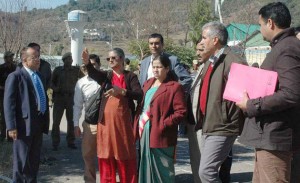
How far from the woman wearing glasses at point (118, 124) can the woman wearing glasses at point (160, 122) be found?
241mm

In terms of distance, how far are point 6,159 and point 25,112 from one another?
2.62 metres

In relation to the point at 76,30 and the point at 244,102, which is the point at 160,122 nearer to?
the point at 244,102

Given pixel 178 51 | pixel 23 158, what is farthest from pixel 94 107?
pixel 178 51

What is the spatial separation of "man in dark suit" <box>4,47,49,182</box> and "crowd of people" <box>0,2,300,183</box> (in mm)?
12

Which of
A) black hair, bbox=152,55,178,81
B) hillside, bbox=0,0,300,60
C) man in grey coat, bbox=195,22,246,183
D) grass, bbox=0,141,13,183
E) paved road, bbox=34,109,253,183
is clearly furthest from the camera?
hillside, bbox=0,0,300,60

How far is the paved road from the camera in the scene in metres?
6.98

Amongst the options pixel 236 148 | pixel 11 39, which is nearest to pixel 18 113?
pixel 236 148

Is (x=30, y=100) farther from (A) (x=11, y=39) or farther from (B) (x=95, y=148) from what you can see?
(A) (x=11, y=39)

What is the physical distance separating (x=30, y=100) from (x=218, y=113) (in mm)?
2392

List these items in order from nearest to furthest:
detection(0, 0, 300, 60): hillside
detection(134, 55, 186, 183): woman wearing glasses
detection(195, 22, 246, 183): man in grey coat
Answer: detection(195, 22, 246, 183): man in grey coat → detection(134, 55, 186, 183): woman wearing glasses → detection(0, 0, 300, 60): hillside

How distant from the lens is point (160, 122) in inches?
213

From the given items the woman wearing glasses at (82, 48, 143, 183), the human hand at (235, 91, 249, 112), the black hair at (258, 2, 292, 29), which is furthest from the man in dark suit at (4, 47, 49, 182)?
the black hair at (258, 2, 292, 29)

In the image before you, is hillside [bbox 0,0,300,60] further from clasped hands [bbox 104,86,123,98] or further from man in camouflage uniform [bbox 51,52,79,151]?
clasped hands [bbox 104,86,123,98]

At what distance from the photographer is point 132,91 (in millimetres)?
5770
